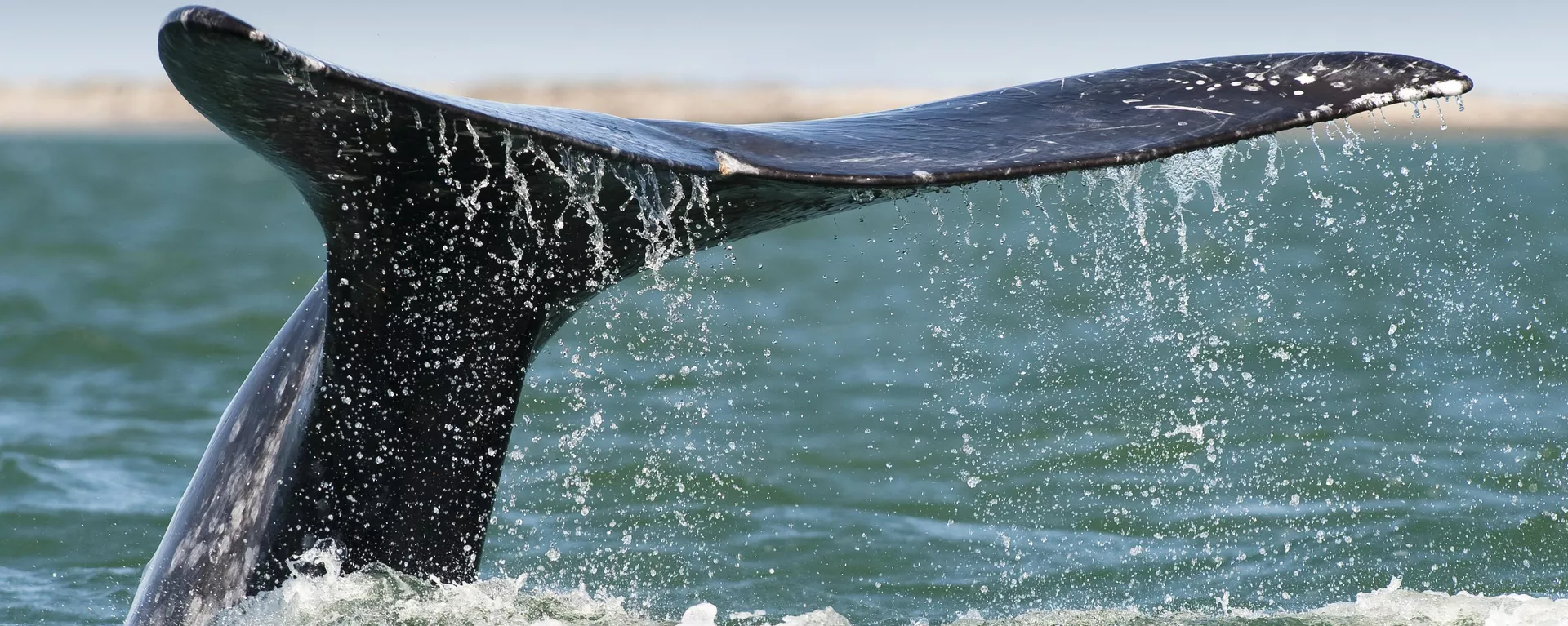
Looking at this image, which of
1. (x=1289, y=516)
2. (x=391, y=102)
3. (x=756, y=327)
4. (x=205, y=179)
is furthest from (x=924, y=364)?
(x=205, y=179)

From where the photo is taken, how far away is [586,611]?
4.25 m

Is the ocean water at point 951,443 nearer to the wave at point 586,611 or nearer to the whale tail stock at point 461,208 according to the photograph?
the wave at point 586,611

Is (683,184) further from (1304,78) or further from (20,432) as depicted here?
(20,432)

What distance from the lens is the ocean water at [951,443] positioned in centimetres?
504

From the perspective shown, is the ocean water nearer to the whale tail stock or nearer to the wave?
the wave

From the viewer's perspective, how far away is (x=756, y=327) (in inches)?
528

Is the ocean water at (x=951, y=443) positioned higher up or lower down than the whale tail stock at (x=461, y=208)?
lower down

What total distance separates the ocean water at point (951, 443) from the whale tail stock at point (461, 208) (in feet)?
0.48

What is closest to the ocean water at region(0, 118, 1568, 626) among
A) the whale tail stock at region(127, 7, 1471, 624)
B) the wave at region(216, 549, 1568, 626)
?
the wave at region(216, 549, 1568, 626)

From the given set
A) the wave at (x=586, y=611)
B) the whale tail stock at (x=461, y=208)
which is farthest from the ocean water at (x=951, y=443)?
the whale tail stock at (x=461, y=208)

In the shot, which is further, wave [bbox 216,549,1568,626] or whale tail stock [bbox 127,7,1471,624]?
wave [bbox 216,549,1568,626]

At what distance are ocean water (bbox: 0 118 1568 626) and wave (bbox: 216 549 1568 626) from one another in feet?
0.04

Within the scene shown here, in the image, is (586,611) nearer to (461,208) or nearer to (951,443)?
(461,208)

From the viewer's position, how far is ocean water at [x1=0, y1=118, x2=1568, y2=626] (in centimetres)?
504
